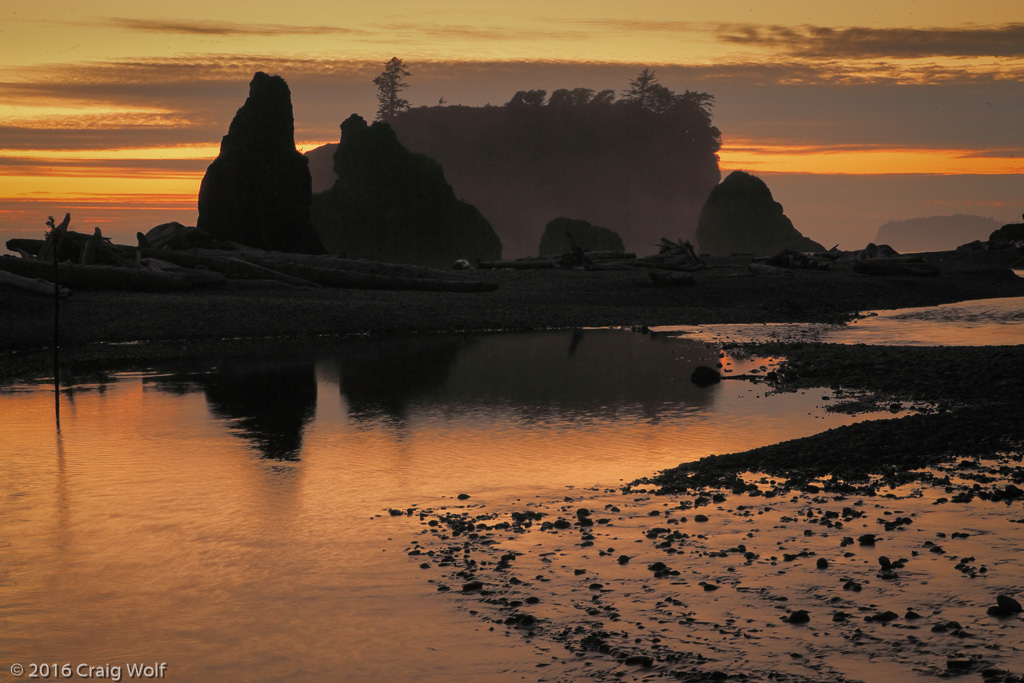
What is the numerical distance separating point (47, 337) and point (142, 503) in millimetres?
18433

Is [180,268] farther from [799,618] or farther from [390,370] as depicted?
[799,618]

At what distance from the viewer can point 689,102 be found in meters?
165

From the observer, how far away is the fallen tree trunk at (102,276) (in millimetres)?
35188

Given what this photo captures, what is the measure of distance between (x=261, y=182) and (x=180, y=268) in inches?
727

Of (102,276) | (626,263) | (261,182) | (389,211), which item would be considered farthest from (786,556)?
(389,211)

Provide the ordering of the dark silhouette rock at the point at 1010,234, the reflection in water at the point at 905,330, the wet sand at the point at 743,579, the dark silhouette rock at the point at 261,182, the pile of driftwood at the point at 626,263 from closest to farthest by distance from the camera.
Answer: the wet sand at the point at 743,579
the reflection in water at the point at 905,330
the pile of driftwood at the point at 626,263
the dark silhouette rock at the point at 261,182
the dark silhouette rock at the point at 1010,234

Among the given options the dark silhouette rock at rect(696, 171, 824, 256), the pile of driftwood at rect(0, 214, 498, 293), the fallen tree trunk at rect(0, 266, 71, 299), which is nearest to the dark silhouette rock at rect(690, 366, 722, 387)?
the pile of driftwood at rect(0, 214, 498, 293)

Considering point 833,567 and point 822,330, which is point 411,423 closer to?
point 833,567

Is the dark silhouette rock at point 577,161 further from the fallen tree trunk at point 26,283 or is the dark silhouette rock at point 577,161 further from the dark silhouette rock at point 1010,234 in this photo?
the fallen tree trunk at point 26,283

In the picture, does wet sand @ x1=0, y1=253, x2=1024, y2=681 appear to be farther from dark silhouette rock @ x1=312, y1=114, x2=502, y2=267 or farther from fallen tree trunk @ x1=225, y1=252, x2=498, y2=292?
dark silhouette rock @ x1=312, y1=114, x2=502, y2=267

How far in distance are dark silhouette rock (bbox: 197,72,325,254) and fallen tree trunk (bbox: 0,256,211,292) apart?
62.2 feet

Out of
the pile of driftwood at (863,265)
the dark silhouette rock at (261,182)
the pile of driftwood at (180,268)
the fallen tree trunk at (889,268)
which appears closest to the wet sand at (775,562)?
the pile of driftwood at (180,268)

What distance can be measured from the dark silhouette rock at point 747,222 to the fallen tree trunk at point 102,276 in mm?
90200

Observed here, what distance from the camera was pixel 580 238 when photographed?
9300cm
